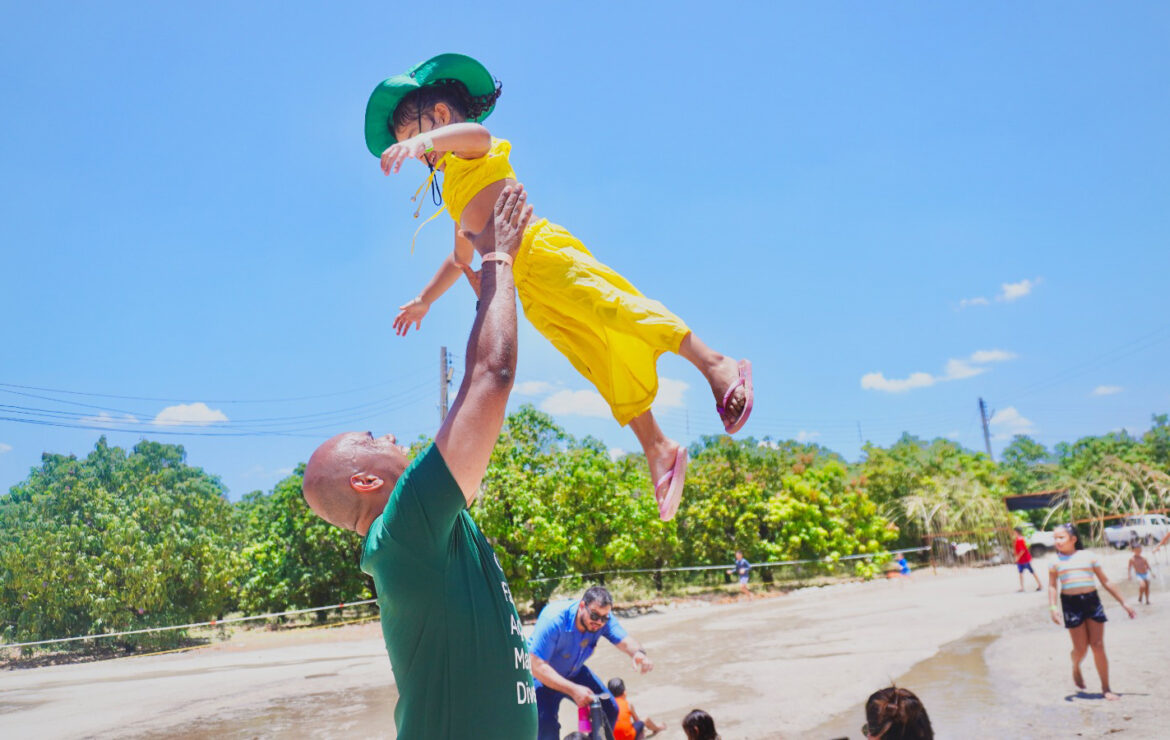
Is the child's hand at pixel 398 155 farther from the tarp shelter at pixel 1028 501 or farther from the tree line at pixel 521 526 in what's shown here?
the tarp shelter at pixel 1028 501

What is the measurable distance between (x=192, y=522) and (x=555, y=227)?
21.4 m

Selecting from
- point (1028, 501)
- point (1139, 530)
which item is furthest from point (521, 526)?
point (1028, 501)

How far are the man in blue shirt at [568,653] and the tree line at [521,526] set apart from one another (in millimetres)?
12368

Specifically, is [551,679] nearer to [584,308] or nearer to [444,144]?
[584,308]

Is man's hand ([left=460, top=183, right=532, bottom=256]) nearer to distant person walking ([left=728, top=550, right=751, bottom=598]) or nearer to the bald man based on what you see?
the bald man

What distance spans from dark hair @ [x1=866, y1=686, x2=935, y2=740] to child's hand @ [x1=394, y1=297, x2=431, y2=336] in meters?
2.42

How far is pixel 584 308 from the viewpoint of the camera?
3.01 metres

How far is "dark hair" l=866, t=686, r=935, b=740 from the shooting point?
309cm

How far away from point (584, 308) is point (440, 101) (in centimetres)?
88

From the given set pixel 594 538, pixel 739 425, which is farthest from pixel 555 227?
pixel 594 538

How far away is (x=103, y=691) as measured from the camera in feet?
43.6

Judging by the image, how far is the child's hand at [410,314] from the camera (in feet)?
11.9

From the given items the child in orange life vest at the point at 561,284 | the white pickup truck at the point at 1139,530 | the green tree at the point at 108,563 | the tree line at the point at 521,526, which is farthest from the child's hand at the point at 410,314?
the white pickup truck at the point at 1139,530

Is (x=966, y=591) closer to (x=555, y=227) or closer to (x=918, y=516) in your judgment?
(x=918, y=516)
